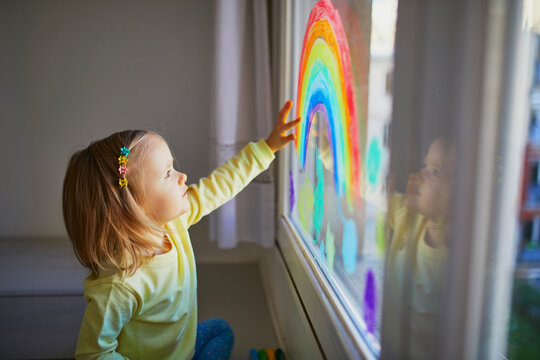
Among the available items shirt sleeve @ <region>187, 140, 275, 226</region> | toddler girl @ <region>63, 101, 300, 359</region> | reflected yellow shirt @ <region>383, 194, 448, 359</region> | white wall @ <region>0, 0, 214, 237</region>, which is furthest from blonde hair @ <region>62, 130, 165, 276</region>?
white wall @ <region>0, 0, 214, 237</region>

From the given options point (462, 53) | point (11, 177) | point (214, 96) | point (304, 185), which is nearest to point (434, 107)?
point (462, 53)

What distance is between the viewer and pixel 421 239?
Answer: 0.51 metres

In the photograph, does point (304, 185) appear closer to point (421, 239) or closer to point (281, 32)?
point (281, 32)

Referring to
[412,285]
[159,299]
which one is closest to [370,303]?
[412,285]

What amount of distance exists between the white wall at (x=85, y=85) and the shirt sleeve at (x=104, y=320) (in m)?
1.23

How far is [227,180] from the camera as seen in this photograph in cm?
125

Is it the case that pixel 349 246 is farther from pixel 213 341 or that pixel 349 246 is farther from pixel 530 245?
pixel 213 341

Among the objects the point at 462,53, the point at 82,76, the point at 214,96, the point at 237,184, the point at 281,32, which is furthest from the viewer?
the point at 82,76

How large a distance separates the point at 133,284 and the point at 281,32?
1063 millimetres

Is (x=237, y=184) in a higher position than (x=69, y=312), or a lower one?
higher

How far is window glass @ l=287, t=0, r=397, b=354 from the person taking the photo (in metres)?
0.74

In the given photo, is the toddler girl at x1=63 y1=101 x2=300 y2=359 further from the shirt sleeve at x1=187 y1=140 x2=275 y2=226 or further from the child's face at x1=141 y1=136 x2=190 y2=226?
the shirt sleeve at x1=187 y1=140 x2=275 y2=226

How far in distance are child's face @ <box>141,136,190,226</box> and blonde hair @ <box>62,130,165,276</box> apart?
0.6 inches

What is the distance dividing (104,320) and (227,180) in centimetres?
48
